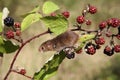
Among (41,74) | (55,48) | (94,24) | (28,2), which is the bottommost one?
(94,24)

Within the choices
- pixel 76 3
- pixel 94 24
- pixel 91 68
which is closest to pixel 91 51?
pixel 91 68

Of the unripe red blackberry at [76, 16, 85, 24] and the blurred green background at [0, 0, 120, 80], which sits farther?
the blurred green background at [0, 0, 120, 80]

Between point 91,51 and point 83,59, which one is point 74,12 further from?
point 91,51

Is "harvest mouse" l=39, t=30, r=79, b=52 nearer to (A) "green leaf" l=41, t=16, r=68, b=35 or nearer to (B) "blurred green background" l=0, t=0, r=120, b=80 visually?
(A) "green leaf" l=41, t=16, r=68, b=35

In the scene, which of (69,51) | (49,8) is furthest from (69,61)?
(69,51)

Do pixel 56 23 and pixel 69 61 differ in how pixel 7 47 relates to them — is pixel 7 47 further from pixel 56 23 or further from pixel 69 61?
pixel 69 61

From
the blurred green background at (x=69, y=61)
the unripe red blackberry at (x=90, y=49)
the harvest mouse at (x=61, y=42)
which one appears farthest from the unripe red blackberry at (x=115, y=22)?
the blurred green background at (x=69, y=61)

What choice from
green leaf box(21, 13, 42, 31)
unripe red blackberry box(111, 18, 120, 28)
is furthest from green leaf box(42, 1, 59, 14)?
unripe red blackberry box(111, 18, 120, 28)
